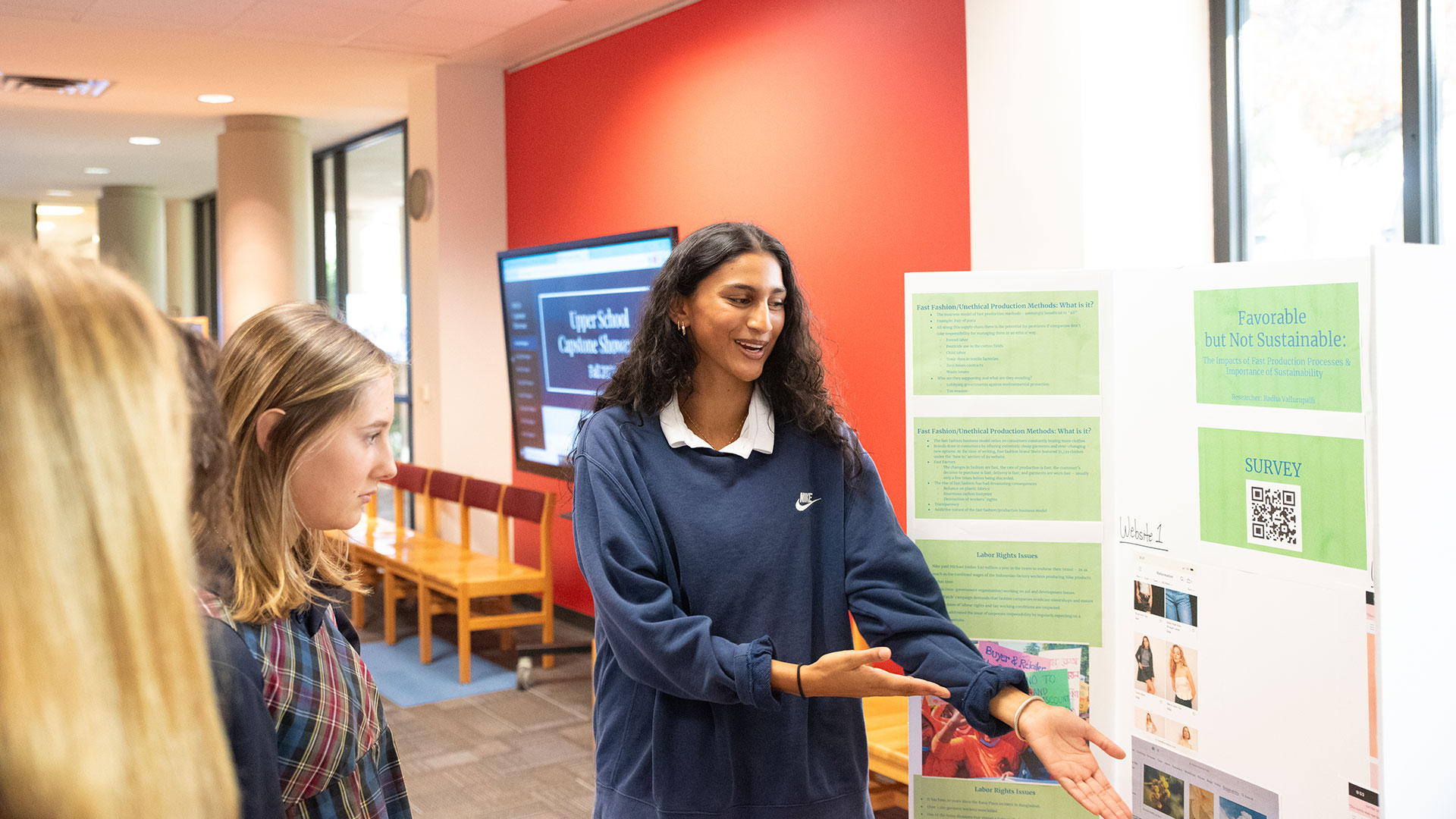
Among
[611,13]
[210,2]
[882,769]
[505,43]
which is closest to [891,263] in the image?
[882,769]

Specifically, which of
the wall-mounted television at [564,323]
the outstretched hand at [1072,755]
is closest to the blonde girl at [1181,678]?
the outstretched hand at [1072,755]

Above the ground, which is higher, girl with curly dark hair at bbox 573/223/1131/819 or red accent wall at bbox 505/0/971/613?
red accent wall at bbox 505/0/971/613

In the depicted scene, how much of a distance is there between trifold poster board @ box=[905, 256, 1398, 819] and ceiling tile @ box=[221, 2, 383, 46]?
3961 millimetres

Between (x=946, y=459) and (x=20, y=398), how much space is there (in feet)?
6.09

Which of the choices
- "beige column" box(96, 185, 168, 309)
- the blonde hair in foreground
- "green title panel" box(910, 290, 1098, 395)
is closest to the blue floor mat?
"green title panel" box(910, 290, 1098, 395)

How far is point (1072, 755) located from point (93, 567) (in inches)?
58.8

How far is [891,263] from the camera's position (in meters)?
3.93

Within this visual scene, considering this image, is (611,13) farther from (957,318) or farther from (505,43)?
(957,318)

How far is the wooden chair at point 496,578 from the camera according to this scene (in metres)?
5.15

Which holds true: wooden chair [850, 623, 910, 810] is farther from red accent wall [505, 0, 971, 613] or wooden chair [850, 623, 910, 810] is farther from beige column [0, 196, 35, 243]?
beige column [0, 196, 35, 243]

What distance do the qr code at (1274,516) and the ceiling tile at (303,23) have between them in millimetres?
4524

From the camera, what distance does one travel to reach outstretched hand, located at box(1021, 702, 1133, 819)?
1.64 metres

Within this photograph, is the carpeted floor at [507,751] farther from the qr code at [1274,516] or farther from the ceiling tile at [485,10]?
the ceiling tile at [485,10]

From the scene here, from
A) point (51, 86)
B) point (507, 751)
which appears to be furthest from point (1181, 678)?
point (51, 86)
